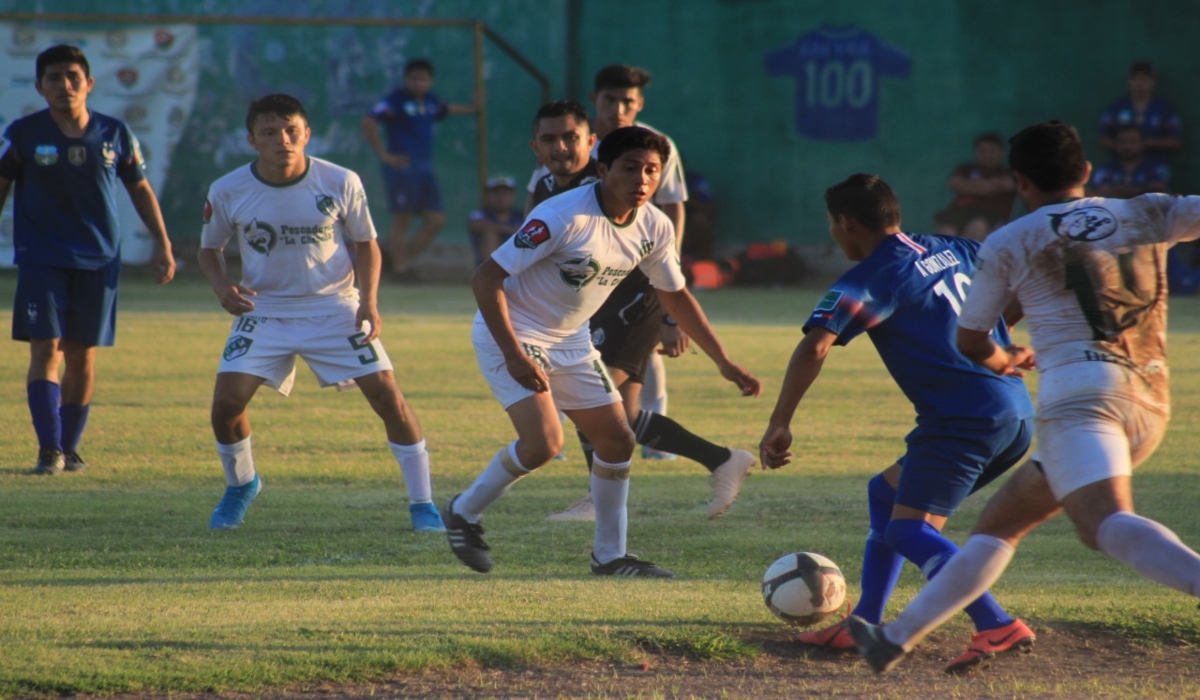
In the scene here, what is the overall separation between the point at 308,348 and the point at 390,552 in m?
1.09

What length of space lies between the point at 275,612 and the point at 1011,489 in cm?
249

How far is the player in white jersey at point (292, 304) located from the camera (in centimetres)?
664

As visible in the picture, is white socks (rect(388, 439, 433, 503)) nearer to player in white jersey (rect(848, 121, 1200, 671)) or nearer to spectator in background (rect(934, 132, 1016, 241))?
player in white jersey (rect(848, 121, 1200, 671))

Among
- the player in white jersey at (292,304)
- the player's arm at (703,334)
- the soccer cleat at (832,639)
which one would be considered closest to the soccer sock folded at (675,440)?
the player's arm at (703,334)

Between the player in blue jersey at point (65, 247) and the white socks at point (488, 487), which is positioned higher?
the player in blue jersey at point (65, 247)

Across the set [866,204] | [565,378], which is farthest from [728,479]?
[866,204]

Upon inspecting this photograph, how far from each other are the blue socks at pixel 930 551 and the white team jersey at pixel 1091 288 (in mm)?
631

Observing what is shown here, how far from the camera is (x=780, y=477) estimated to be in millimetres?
8031

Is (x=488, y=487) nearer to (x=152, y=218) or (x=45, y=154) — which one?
(x=152, y=218)

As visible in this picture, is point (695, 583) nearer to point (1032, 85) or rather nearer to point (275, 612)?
point (275, 612)

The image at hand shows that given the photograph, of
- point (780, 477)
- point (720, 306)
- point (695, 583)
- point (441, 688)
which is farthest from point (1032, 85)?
point (441, 688)

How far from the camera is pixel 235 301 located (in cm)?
657

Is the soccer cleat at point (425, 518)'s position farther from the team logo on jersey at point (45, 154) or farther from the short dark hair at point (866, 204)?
the team logo on jersey at point (45, 154)

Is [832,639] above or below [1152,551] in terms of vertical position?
below
